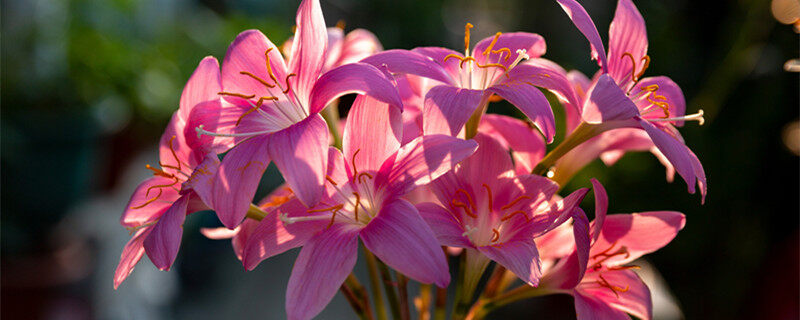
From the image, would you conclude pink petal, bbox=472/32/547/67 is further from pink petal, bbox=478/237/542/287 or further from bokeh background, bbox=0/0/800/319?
bokeh background, bbox=0/0/800/319

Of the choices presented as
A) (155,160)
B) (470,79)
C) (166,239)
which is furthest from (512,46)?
(155,160)

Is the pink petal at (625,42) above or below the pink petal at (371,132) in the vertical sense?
above

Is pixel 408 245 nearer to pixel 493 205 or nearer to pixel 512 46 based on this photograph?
pixel 493 205

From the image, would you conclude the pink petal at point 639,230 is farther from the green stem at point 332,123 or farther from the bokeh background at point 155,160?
the bokeh background at point 155,160

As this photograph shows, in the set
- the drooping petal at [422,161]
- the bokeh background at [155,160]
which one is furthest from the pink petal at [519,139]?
the bokeh background at [155,160]

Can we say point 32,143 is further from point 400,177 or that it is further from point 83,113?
point 400,177

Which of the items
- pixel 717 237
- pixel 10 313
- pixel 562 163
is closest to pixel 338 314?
pixel 10 313
